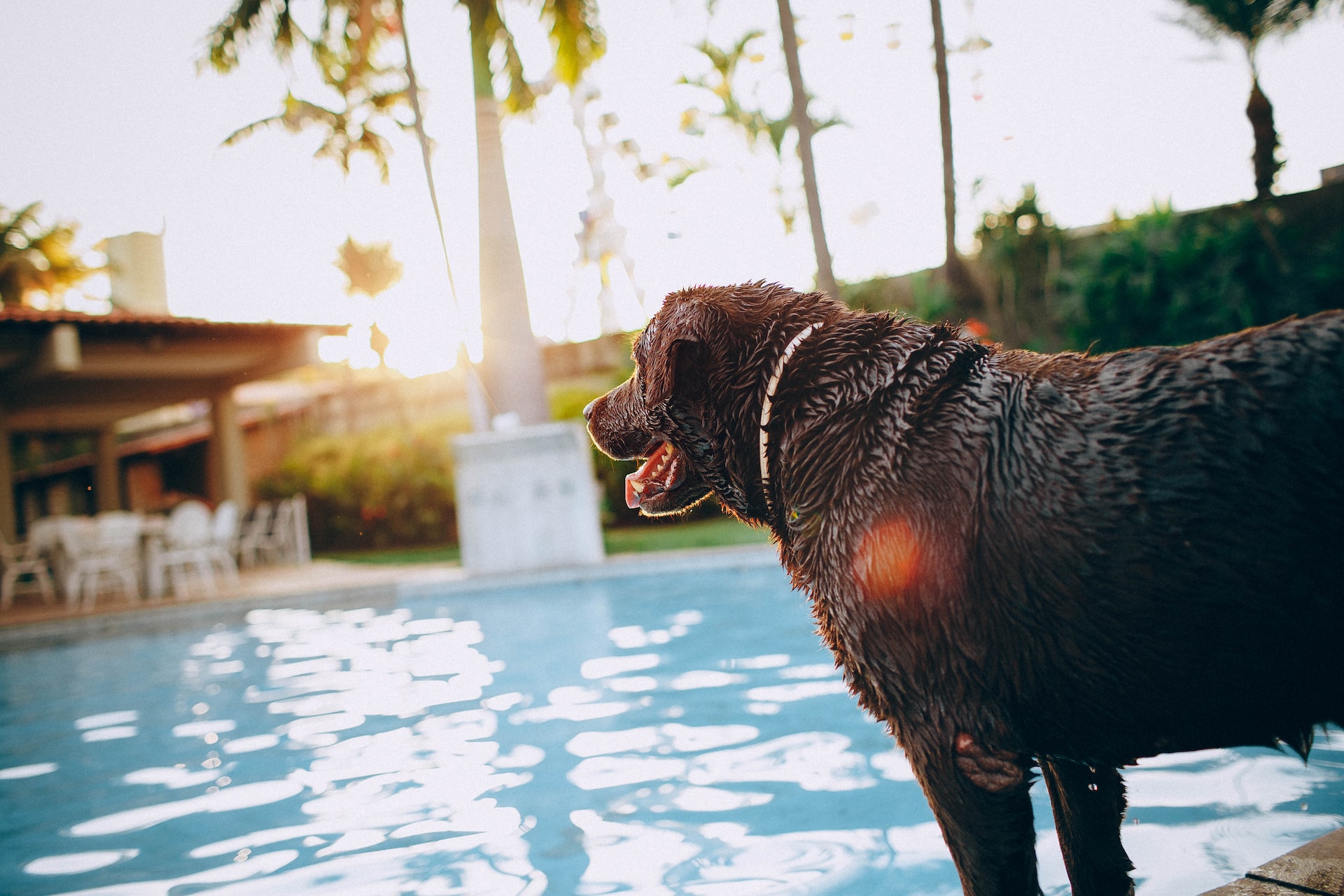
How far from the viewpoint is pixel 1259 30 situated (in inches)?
530

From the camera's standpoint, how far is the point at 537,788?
3873 millimetres

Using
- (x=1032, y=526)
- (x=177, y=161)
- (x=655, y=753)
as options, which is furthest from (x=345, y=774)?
(x=177, y=161)

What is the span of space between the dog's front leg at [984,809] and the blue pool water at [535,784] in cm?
129

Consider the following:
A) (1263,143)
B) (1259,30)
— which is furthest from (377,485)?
(1259,30)

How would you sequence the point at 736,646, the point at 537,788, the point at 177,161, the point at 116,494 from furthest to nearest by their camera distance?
1. the point at 116,494
2. the point at 177,161
3. the point at 736,646
4. the point at 537,788

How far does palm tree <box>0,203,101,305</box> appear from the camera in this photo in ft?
98.0

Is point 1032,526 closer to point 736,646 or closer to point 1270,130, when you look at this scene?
point 736,646

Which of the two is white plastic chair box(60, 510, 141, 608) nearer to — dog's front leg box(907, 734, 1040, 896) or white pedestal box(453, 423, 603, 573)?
white pedestal box(453, 423, 603, 573)

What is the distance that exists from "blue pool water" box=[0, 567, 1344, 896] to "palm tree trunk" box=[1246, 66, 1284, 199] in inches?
427

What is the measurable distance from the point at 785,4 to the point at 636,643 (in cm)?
783

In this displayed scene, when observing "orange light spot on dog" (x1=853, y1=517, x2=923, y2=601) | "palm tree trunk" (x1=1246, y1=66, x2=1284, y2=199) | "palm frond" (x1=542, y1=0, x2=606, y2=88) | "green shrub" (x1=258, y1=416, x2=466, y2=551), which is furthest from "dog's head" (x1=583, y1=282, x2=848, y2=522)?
"green shrub" (x1=258, y1=416, x2=466, y2=551)

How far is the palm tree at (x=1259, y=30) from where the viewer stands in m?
13.0

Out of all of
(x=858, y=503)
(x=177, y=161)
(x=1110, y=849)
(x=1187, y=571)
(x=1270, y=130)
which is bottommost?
(x=1110, y=849)

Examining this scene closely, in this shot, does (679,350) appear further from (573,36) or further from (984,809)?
(573,36)
